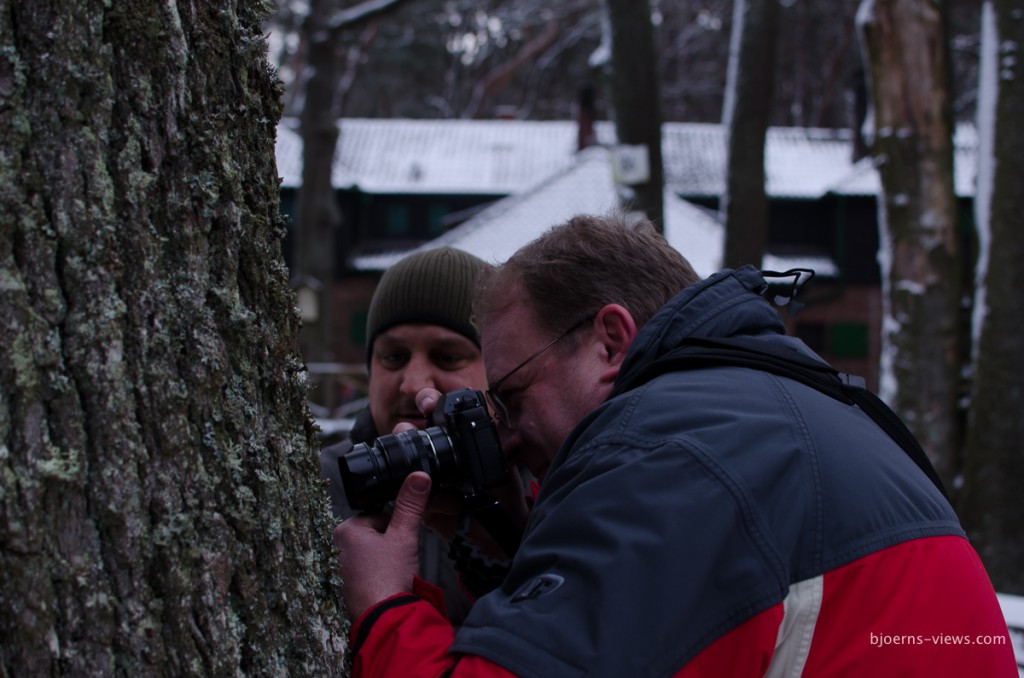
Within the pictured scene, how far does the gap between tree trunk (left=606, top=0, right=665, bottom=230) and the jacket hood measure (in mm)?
4670

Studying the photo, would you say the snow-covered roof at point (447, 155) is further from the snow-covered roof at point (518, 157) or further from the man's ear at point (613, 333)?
the man's ear at point (613, 333)

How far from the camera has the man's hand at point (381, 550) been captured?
149 cm

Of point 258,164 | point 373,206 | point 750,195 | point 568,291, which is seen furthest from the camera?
point 373,206

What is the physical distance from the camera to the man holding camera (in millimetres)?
1188

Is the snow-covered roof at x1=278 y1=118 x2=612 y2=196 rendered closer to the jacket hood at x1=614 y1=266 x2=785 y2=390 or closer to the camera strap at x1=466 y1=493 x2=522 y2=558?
the camera strap at x1=466 y1=493 x2=522 y2=558

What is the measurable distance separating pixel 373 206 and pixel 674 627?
73.0 ft

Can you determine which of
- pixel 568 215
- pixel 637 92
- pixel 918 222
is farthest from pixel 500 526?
pixel 568 215

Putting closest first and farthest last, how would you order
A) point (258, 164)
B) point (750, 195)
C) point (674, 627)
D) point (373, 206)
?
point (674, 627)
point (258, 164)
point (750, 195)
point (373, 206)

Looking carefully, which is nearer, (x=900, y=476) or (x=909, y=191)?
(x=900, y=476)

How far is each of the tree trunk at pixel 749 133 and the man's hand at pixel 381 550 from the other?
5.07 m

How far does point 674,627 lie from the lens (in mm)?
1178

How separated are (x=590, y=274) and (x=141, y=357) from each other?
0.80 m

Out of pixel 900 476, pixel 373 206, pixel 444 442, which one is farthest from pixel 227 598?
pixel 373 206

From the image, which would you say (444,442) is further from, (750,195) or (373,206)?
(373,206)
